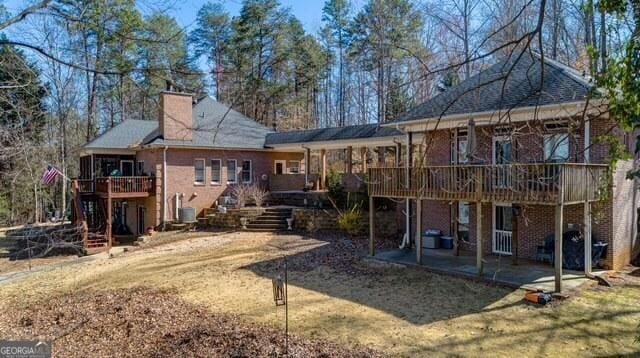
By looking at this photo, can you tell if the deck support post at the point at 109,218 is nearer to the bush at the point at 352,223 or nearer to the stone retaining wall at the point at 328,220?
the stone retaining wall at the point at 328,220

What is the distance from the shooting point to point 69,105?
90.7ft

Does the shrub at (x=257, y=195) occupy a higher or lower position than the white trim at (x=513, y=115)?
lower

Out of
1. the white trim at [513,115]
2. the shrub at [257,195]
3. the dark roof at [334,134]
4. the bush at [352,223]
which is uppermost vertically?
the dark roof at [334,134]

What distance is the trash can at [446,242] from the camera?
15.7m

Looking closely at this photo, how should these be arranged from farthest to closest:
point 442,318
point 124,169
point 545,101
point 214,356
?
point 124,169 < point 545,101 < point 442,318 < point 214,356

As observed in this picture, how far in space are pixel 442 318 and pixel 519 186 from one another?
412 centimetres

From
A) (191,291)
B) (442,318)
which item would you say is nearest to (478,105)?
(442,318)

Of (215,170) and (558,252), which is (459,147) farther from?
(215,170)

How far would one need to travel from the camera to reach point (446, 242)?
1580cm

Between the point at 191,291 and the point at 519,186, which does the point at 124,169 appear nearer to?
the point at 191,291

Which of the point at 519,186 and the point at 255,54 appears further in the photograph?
the point at 255,54

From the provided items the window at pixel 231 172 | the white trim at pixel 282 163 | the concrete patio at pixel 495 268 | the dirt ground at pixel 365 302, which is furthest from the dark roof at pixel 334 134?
the concrete patio at pixel 495 268

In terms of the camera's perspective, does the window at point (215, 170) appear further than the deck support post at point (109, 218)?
Yes

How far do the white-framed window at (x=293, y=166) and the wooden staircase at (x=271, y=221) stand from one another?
236 inches
